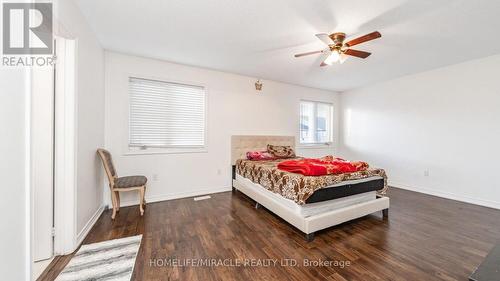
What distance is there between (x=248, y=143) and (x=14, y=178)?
11.7 ft

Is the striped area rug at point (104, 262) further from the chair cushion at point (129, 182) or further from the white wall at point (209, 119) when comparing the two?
the white wall at point (209, 119)

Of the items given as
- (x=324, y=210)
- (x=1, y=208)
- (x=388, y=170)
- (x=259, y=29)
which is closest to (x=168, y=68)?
(x=259, y=29)

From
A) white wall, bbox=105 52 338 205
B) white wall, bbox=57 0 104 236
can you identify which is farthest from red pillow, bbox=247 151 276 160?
white wall, bbox=57 0 104 236

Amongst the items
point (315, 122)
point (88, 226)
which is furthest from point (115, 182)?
point (315, 122)

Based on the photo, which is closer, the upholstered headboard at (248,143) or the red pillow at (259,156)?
the red pillow at (259,156)

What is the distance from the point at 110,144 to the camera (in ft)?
10.4

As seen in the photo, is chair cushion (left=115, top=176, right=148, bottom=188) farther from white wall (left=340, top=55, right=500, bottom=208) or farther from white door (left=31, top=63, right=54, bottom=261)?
white wall (left=340, top=55, right=500, bottom=208)

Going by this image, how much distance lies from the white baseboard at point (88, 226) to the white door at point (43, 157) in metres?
0.23

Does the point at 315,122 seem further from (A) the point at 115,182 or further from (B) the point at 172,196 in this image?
(A) the point at 115,182

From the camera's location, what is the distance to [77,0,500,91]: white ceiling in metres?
2.03

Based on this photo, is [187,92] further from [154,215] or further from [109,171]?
[154,215]

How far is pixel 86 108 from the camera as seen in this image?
92.2 inches

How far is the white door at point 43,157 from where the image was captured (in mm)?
1827

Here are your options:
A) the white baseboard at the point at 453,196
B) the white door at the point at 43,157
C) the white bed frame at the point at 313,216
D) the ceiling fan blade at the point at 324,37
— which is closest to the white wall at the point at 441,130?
the white baseboard at the point at 453,196
